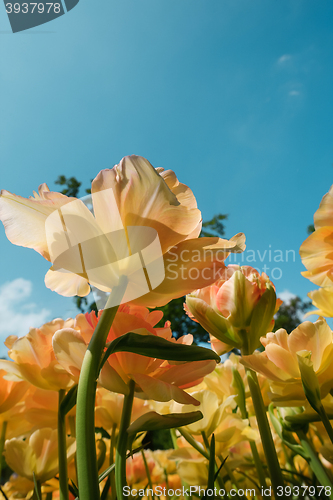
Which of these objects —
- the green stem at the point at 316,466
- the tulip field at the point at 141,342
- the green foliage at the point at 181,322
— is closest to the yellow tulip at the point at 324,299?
the tulip field at the point at 141,342

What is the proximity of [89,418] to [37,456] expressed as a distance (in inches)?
10.6

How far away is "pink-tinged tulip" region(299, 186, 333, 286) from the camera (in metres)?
0.35

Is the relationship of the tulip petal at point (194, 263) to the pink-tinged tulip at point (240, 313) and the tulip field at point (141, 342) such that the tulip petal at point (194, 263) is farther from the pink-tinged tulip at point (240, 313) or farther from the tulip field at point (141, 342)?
the pink-tinged tulip at point (240, 313)

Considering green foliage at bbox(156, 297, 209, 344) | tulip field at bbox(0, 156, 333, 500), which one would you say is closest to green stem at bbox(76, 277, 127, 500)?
tulip field at bbox(0, 156, 333, 500)

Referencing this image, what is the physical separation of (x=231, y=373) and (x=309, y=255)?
232 mm

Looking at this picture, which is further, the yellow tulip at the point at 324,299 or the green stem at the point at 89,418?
the yellow tulip at the point at 324,299

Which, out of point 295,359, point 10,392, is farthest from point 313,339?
point 10,392

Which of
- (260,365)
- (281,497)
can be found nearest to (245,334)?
(260,365)

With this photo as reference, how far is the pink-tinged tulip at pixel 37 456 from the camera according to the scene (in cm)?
36

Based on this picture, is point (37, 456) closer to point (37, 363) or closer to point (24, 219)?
point (37, 363)

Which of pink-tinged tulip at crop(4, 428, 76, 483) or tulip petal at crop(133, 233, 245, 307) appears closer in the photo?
tulip petal at crop(133, 233, 245, 307)

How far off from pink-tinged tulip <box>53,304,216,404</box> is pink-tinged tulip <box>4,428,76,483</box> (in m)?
0.17

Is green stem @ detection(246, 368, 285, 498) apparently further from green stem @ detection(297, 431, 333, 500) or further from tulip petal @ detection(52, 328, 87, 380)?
tulip petal @ detection(52, 328, 87, 380)

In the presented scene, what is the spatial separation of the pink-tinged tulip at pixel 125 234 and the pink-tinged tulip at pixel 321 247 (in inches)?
7.2
